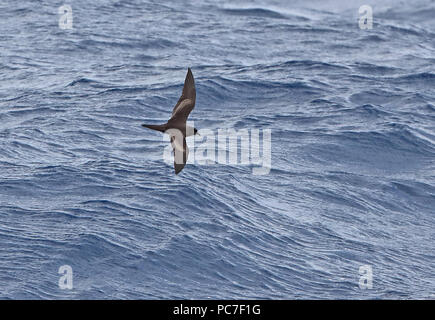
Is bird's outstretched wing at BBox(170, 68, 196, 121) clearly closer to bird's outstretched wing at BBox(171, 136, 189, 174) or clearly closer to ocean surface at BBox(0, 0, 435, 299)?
bird's outstretched wing at BBox(171, 136, 189, 174)

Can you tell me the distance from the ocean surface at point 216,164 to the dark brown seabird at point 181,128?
2917 millimetres

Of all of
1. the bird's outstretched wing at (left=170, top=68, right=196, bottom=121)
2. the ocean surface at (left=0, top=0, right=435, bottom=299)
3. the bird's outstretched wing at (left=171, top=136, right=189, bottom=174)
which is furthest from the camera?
the ocean surface at (left=0, top=0, right=435, bottom=299)

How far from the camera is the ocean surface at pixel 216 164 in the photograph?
50.6 ft

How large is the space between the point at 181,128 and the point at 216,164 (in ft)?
22.8

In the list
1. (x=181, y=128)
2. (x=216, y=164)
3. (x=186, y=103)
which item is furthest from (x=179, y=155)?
(x=216, y=164)

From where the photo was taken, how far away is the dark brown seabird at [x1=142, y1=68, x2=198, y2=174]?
12.5m

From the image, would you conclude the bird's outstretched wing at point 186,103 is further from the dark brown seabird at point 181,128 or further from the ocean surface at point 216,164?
the ocean surface at point 216,164

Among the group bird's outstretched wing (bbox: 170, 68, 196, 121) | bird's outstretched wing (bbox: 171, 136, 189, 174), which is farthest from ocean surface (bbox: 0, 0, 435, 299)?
bird's outstretched wing (bbox: 170, 68, 196, 121)

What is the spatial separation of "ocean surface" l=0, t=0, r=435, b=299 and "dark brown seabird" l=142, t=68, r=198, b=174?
9.57 feet

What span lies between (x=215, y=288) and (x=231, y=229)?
2.28 m

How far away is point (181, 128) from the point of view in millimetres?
12875

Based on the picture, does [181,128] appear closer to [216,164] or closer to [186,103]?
[186,103]

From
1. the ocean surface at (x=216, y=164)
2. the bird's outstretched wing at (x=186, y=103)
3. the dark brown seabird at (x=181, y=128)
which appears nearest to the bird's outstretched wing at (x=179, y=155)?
the dark brown seabird at (x=181, y=128)

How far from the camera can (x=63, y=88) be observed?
24.1 metres
